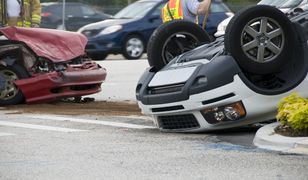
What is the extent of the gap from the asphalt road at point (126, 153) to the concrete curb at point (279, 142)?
5.1 inches

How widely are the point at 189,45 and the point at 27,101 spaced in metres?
3.06

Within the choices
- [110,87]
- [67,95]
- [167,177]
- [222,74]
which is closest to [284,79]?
[222,74]

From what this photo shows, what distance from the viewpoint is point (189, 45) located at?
1172cm

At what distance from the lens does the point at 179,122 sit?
1062cm

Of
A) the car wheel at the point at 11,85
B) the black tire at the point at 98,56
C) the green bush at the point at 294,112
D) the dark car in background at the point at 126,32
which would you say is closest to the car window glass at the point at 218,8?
the dark car in background at the point at 126,32

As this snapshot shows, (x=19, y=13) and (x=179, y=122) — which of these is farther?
(x=19, y=13)

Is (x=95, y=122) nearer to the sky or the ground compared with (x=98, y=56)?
nearer to the sky

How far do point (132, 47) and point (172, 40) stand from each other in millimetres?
15732

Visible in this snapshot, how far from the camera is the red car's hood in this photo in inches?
545

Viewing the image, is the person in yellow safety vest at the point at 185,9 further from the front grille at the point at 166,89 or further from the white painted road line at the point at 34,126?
the front grille at the point at 166,89

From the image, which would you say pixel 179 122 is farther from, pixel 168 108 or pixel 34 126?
pixel 34 126

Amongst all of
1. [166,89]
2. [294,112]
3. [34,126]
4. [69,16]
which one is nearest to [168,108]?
[166,89]

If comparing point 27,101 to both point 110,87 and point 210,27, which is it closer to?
point 110,87

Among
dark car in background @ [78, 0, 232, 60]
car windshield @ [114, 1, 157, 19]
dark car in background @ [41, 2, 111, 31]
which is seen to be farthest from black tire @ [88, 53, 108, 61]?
dark car in background @ [41, 2, 111, 31]
